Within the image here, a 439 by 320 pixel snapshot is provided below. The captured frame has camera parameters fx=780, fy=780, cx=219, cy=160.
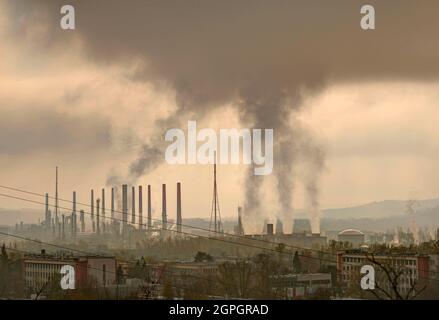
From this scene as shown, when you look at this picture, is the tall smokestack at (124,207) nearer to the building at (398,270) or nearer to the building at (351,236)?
the building at (351,236)

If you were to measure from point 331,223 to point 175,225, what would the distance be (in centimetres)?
935

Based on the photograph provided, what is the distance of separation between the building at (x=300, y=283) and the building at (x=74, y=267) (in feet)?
16.8

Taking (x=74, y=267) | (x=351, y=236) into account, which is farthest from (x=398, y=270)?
(x=351, y=236)

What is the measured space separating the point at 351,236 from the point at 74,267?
2276cm

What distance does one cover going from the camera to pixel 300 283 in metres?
25.1

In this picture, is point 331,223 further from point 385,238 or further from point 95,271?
point 95,271

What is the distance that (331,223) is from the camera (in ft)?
152

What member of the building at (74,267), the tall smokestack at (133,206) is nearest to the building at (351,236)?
the tall smokestack at (133,206)

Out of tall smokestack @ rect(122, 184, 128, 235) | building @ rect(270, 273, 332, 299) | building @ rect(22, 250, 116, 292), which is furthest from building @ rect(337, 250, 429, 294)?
tall smokestack @ rect(122, 184, 128, 235)

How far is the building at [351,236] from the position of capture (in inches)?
1666

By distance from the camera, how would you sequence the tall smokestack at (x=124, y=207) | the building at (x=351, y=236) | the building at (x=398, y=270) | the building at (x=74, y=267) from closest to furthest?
the building at (x=398, y=270)
the building at (x=74, y=267)
the tall smokestack at (x=124, y=207)
the building at (x=351, y=236)

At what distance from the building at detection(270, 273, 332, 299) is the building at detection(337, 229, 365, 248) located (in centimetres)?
1663
